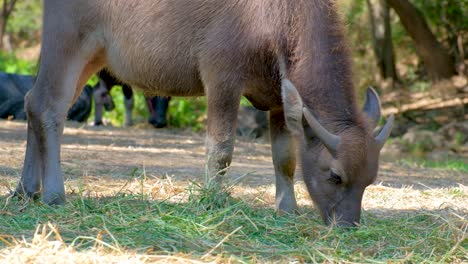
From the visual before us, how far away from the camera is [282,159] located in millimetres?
7188

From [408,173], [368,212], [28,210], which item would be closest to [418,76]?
[408,173]

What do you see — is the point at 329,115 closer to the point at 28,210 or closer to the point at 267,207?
the point at 267,207

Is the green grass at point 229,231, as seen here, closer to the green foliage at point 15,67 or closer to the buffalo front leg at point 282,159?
the buffalo front leg at point 282,159

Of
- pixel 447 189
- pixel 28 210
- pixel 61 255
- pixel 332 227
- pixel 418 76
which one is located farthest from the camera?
pixel 418 76

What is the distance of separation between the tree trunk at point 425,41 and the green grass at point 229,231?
1133 cm

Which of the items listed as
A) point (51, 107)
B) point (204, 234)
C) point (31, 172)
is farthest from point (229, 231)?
point (31, 172)

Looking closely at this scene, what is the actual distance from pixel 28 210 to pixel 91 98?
456 inches

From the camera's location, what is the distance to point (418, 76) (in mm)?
24000

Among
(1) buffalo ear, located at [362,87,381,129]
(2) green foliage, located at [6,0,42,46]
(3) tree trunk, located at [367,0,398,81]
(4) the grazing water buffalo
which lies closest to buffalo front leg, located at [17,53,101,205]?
(4) the grazing water buffalo

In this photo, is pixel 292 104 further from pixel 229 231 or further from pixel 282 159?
pixel 229 231

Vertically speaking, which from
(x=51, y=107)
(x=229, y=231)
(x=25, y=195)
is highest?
(x=51, y=107)

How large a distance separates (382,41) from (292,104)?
17.5 metres

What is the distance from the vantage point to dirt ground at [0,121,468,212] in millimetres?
8125

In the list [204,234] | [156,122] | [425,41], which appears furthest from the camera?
[425,41]
